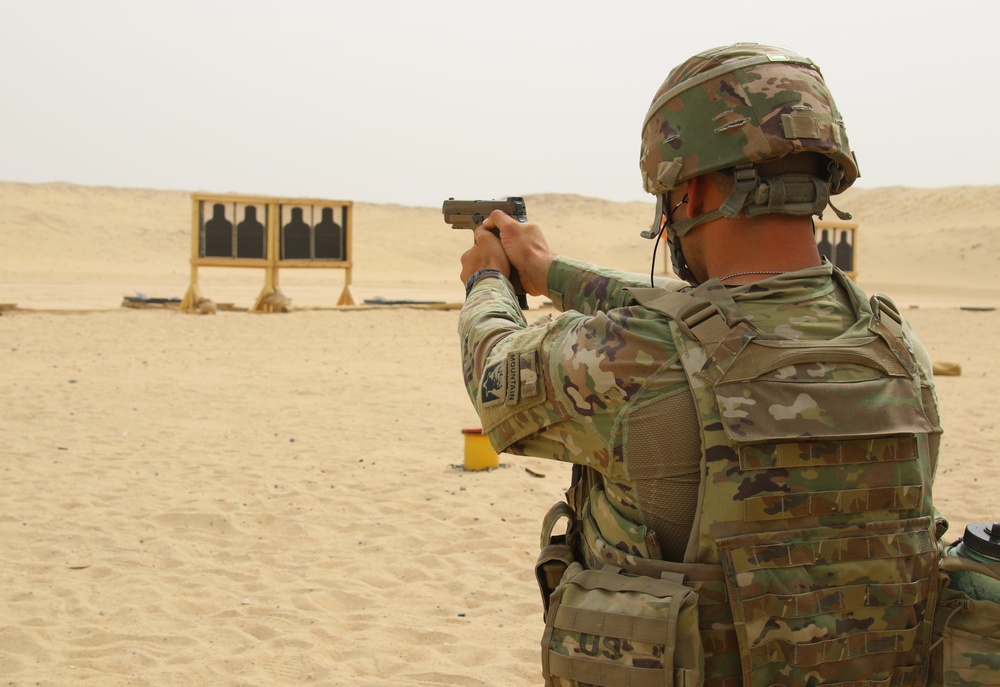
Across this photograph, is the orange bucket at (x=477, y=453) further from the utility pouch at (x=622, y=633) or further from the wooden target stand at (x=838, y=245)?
the wooden target stand at (x=838, y=245)

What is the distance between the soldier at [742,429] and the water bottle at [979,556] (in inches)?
2.2

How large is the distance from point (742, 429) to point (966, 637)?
63 centimetres

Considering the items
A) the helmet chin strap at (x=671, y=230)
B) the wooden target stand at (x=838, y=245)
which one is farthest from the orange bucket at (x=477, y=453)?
the wooden target stand at (x=838, y=245)

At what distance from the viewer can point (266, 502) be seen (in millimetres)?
5773

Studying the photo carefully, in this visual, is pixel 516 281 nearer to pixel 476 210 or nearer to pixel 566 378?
pixel 476 210

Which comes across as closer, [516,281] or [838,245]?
[516,281]

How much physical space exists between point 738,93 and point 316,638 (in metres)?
2.97

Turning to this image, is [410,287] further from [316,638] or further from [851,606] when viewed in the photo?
[851,606]

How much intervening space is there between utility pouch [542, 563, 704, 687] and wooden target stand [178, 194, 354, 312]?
15652 mm

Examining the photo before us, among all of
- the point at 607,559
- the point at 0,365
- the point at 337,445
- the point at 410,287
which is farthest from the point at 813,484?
the point at 410,287

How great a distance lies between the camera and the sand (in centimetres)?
379

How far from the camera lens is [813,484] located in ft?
5.42

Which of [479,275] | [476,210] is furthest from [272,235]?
[479,275]

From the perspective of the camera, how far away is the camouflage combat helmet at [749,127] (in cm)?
172
